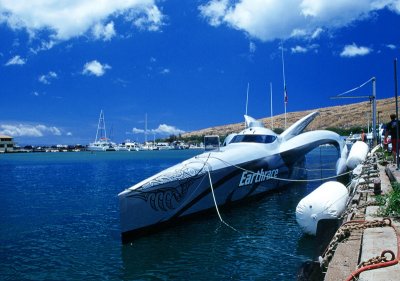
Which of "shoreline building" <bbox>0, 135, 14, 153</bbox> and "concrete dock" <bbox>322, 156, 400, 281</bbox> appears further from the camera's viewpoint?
"shoreline building" <bbox>0, 135, 14, 153</bbox>

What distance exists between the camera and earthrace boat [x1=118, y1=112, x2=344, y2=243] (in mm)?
13703

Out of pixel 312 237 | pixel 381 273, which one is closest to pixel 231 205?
pixel 312 237

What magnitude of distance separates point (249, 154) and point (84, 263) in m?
9.72

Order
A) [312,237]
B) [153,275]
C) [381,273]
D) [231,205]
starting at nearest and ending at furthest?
[381,273]
[153,275]
[312,237]
[231,205]

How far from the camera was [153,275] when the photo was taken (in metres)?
10.2

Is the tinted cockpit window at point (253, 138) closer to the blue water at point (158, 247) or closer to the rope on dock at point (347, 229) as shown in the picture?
the blue water at point (158, 247)

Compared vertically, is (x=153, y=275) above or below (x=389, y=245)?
below

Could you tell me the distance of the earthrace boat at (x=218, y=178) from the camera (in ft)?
45.0

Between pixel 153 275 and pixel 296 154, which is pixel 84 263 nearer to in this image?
pixel 153 275

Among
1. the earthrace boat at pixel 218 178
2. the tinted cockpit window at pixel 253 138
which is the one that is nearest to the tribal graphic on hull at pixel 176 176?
the earthrace boat at pixel 218 178

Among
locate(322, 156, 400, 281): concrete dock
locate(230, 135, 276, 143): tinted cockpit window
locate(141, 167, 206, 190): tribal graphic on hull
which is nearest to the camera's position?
locate(322, 156, 400, 281): concrete dock

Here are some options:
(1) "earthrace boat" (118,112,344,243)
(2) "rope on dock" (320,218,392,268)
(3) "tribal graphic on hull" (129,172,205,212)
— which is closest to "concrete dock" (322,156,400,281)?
(2) "rope on dock" (320,218,392,268)

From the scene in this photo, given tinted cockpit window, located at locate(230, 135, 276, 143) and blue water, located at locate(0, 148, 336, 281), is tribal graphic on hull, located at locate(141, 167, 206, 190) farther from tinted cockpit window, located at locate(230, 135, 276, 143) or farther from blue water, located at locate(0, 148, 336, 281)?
tinted cockpit window, located at locate(230, 135, 276, 143)

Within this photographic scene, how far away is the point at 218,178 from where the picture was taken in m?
16.5
